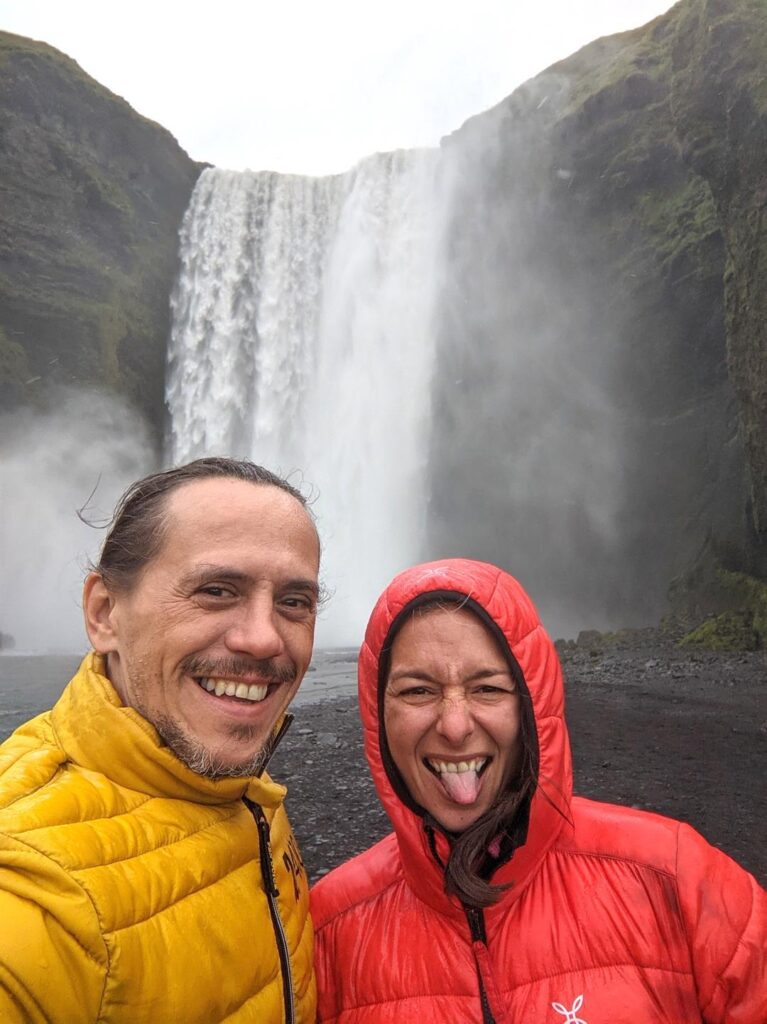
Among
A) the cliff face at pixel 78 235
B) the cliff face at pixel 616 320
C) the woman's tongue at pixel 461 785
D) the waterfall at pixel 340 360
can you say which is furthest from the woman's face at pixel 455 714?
the cliff face at pixel 78 235

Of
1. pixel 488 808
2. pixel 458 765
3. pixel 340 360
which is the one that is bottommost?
pixel 488 808

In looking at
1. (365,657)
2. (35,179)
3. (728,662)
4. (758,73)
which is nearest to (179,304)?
(35,179)

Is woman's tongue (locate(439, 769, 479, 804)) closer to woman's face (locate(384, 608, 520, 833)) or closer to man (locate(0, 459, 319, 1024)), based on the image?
woman's face (locate(384, 608, 520, 833))

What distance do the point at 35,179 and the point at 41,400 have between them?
1190cm

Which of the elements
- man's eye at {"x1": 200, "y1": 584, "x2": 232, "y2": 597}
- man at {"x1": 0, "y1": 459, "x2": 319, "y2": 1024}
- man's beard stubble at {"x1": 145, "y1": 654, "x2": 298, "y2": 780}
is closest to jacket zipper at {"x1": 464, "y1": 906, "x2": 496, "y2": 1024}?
man at {"x1": 0, "y1": 459, "x2": 319, "y2": 1024}

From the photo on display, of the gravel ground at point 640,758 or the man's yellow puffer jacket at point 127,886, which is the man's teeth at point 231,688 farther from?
the gravel ground at point 640,758

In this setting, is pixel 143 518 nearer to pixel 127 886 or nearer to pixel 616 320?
pixel 127 886

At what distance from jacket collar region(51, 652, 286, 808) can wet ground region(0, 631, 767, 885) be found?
3.73m

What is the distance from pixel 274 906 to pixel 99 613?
951 millimetres

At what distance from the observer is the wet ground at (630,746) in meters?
5.75

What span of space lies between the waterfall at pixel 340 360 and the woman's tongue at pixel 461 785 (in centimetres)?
2745

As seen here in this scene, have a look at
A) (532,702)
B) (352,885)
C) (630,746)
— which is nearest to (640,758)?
(630,746)

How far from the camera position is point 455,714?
6.60 feet

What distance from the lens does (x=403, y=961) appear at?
6.40ft
